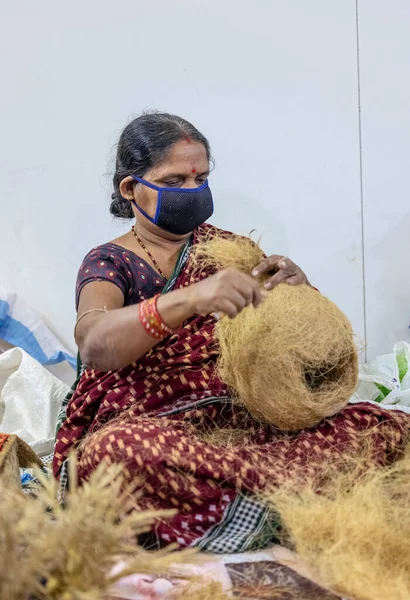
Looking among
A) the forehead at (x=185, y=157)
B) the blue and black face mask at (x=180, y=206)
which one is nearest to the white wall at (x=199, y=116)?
the forehead at (x=185, y=157)

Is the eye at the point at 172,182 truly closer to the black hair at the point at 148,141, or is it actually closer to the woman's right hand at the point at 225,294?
the black hair at the point at 148,141

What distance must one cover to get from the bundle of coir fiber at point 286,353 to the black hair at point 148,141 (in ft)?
1.46

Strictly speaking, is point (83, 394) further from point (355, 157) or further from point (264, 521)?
point (355, 157)

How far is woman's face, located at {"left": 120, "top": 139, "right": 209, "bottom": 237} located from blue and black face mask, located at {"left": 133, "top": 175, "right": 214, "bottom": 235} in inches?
1.0

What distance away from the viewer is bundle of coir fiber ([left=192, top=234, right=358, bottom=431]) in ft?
6.52

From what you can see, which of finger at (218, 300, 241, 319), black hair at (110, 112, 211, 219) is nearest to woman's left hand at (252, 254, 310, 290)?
finger at (218, 300, 241, 319)

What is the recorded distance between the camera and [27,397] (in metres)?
3.23

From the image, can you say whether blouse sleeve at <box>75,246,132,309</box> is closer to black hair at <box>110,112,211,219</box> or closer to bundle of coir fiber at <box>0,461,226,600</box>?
black hair at <box>110,112,211,219</box>

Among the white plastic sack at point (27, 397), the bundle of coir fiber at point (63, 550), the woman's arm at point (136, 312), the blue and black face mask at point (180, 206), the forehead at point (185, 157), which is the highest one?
the forehead at point (185, 157)

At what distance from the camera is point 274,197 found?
363 centimetres

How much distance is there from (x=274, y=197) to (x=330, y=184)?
293mm

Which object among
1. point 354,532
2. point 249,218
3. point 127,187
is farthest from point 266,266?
point 249,218

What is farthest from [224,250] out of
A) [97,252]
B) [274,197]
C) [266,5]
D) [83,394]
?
[266,5]

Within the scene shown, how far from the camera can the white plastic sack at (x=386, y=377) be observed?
309cm
